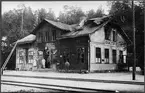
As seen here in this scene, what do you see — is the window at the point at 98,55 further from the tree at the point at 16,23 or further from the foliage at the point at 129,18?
the tree at the point at 16,23

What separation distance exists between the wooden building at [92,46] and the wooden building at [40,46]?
4.18 ft

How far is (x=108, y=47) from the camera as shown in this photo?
26234 millimetres

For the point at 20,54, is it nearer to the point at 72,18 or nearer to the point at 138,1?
the point at 72,18

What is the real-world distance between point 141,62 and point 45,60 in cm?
1215

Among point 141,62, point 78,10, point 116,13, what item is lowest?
point 141,62

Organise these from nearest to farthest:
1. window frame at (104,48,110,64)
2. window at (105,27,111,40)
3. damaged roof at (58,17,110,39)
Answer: damaged roof at (58,17,110,39), window frame at (104,48,110,64), window at (105,27,111,40)

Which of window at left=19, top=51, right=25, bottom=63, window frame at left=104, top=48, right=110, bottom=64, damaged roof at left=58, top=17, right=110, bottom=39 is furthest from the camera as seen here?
window at left=19, top=51, right=25, bottom=63

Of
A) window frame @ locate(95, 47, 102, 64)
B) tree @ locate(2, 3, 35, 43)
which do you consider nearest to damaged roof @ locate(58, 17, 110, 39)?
window frame @ locate(95, 47, 102, 64)

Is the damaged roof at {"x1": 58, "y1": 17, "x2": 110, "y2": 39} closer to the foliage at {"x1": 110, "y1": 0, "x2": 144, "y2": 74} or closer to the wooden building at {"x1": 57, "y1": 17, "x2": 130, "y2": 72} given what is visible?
the wooden building at {"x1": 57, "y1": 17, "x2": 130, "y2": 72}

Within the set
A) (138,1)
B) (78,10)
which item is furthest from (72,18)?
(138,1)

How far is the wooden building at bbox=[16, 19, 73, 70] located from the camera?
27.3 metres

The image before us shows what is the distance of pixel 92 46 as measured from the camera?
23.8m

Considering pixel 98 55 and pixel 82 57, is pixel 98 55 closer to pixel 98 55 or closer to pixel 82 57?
pixel 98 55

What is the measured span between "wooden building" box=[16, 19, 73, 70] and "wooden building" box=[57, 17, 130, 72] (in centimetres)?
128
